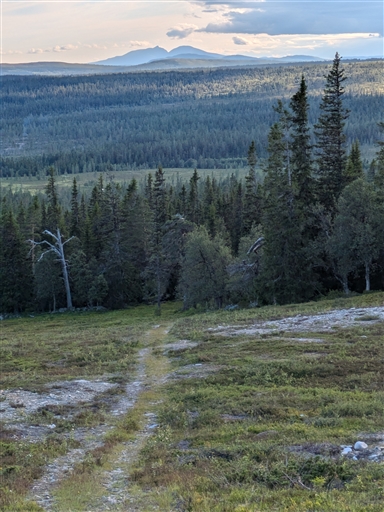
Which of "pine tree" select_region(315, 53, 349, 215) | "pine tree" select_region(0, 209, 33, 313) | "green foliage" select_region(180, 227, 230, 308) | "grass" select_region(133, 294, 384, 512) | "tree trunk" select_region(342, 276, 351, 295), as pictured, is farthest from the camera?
"pine tree" select_region(0, 209, 33, 313)

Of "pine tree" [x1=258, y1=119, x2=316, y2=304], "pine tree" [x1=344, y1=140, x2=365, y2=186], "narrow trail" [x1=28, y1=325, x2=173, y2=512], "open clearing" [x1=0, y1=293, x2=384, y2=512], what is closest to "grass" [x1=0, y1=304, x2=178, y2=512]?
"open clearing" [x1=0, y1=293, x2=384, y2=512]

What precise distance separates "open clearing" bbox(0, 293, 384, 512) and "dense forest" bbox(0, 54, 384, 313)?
16644mm

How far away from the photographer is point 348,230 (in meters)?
44.6

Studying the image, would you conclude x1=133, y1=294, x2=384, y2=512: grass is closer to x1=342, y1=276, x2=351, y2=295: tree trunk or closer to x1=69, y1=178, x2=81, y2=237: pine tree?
x1=342, y1=276, x2=351, y2=295: tree trunk

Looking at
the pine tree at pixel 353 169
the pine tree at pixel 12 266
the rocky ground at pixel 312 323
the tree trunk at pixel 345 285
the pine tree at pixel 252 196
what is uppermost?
the pine tree at pixel 353 169

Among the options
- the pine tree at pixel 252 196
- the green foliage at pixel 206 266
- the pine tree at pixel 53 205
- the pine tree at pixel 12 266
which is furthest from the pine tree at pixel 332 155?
the pine tree at pixel 12 266

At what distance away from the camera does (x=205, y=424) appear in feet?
53.0

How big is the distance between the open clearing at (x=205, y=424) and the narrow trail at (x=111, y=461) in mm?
44

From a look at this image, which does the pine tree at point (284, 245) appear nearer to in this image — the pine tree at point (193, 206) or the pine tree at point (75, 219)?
the pine tree at point (193, 206)

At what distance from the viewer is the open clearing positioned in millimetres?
10719

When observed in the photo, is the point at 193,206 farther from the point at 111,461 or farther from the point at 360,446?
the point at 360,446

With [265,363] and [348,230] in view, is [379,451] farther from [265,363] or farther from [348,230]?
[348,230]

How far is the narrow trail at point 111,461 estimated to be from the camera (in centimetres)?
1119

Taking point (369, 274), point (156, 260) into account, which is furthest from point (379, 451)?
point (156, 260)
